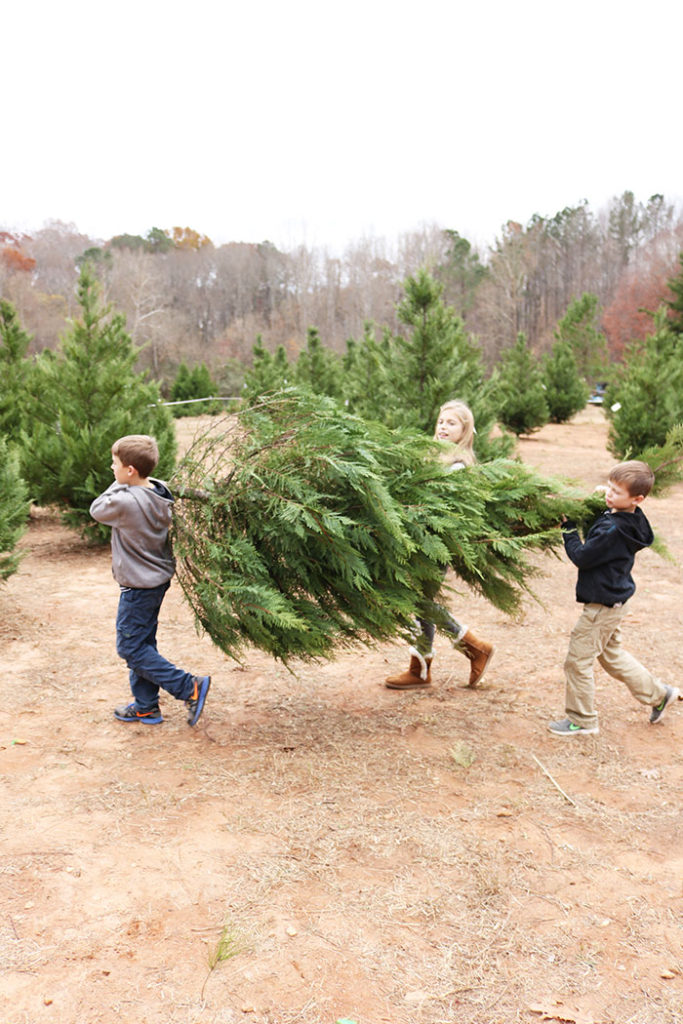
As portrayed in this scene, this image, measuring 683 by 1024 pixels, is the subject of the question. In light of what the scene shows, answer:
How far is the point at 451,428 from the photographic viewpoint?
15.2 feet

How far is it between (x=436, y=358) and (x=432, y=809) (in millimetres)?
6633

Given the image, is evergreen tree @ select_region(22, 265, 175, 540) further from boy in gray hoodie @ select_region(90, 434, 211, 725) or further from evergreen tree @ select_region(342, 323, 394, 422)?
boy in gray hoodie @ select_region(90, 434, 211, 725)

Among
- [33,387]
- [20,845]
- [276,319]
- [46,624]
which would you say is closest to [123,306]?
[276,319]

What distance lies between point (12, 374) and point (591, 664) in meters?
10.0

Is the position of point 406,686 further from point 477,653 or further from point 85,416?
point 85,416

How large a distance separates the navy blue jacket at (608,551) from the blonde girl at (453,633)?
72cm

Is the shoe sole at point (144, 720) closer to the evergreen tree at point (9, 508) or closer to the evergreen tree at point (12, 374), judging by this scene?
the evergreen tree at point (9, 508)

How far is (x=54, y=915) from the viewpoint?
2.80m

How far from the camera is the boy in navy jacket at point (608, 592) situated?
390cm

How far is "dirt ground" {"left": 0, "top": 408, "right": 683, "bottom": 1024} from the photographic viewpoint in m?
2.47

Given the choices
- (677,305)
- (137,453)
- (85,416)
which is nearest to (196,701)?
(137,453)

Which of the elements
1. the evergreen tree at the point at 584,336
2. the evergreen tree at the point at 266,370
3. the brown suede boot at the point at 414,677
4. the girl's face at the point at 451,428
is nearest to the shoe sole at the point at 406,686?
the brown suede boot at the point at 414,677

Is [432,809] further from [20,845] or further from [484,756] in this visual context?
[20,845]

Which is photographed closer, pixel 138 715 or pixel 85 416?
pixel 138 715
